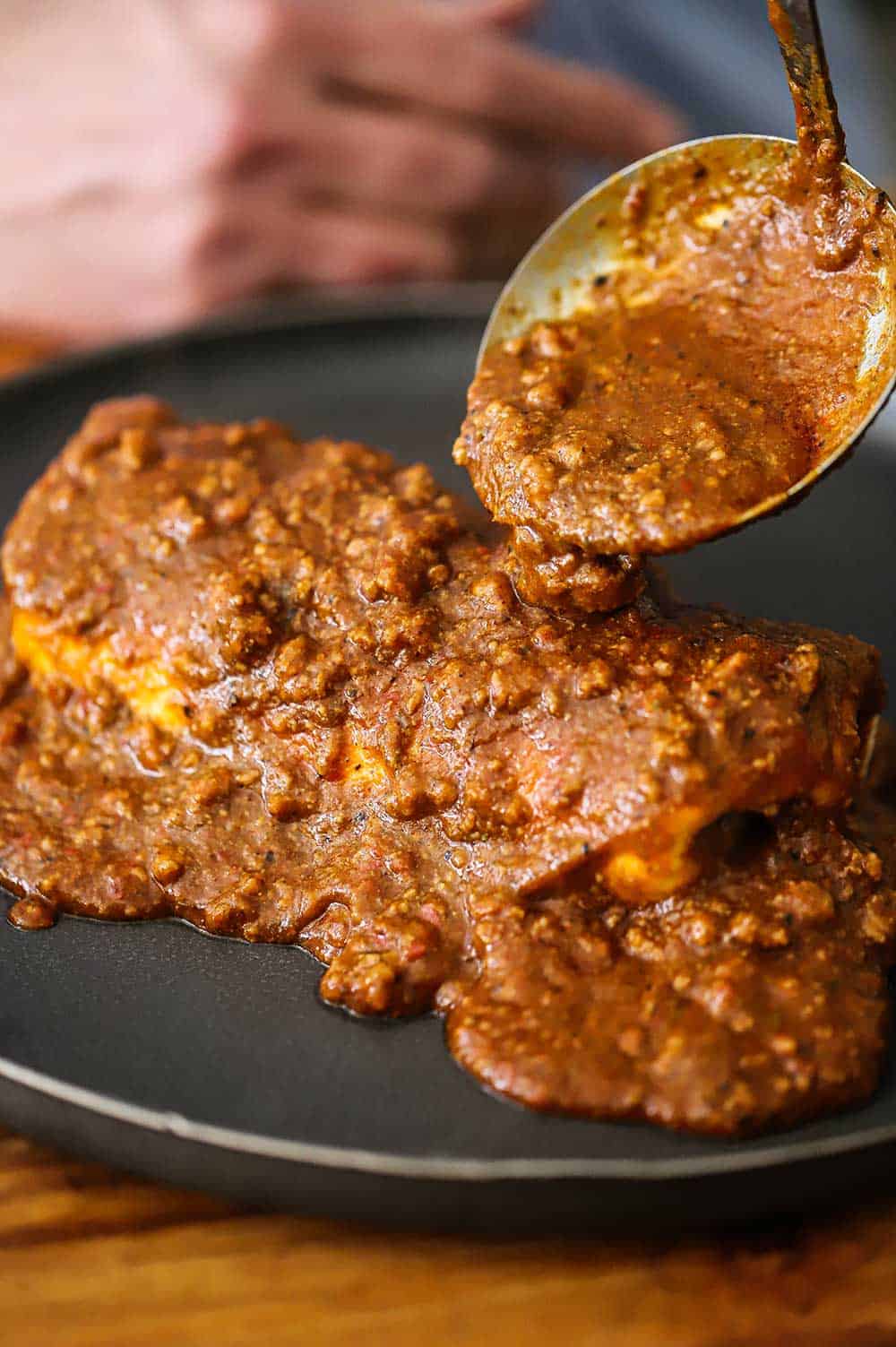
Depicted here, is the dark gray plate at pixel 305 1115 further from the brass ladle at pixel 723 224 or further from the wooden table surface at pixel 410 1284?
the brass ladle at pixel 723 224

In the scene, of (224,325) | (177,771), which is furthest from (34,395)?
(177,771)

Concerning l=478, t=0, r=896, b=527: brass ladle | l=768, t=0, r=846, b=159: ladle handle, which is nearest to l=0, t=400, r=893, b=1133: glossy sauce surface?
l=478, t=0, r=896, b=527: brass ladle

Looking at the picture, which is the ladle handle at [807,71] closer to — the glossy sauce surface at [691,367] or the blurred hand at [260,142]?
the glossy sauce surface at [691,367]

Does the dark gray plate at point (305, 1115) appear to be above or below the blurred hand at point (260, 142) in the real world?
below

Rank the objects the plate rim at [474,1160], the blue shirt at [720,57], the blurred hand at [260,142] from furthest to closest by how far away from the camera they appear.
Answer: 1. the blue shirt at [720,57]
2. the blurred hand at [260,142]
3. the plate rim at [474,1160]

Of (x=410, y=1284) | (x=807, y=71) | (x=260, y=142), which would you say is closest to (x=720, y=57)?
(x=260, y=142)

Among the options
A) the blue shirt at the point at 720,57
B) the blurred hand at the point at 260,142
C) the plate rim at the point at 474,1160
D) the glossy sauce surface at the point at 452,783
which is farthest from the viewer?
the blue shirt at the point at 720,57

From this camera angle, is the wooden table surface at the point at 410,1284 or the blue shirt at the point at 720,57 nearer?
the wooden table surface at the point at 410,1284

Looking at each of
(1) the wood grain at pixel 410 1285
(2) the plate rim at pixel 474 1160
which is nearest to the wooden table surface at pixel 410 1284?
(1) the wood grain at pixel 410 1285

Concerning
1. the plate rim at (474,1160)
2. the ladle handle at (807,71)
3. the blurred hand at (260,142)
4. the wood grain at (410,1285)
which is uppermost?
the ladle handle at (807,71)
